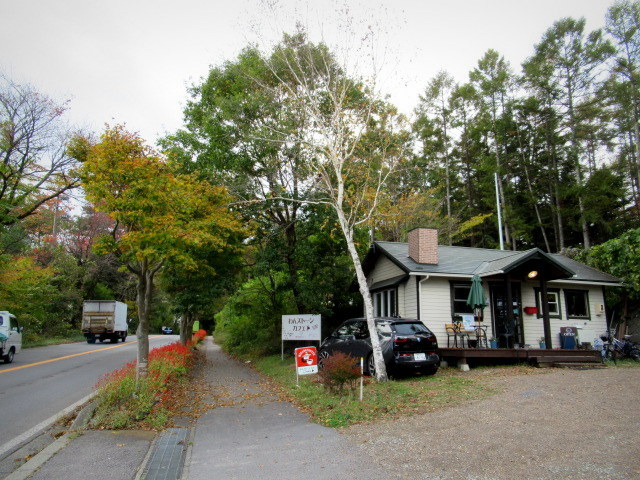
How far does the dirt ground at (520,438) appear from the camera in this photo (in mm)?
4625

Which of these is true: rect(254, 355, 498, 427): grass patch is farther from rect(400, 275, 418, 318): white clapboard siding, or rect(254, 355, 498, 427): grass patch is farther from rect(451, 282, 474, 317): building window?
rect(451, 282, 474, 317): building window

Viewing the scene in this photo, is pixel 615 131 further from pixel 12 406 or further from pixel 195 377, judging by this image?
pixel 12 406

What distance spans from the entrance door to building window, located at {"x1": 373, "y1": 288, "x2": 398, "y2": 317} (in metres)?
3.70

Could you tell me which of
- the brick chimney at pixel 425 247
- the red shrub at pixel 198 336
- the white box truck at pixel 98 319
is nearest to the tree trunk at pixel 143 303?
the brick chimney at pixel 425 247

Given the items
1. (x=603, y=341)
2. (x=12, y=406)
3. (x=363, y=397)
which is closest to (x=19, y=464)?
(x=12, y=406)

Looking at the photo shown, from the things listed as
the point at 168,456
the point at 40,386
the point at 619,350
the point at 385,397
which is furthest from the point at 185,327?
the point at 619,350

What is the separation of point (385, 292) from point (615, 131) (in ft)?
56.6

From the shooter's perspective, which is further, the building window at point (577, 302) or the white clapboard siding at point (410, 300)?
the building window at point (577, 302)

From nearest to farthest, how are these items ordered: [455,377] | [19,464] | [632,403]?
[19,464]
[632,403]
[455,377]

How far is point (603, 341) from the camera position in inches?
622

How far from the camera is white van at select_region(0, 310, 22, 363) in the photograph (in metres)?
15.4

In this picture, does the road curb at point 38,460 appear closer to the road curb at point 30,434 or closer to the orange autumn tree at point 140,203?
the road curb at point 30,434

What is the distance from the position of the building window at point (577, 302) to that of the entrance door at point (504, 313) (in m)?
2.56

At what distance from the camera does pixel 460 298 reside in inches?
601
